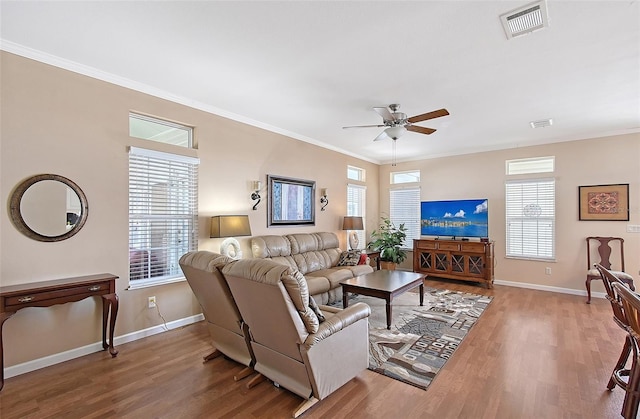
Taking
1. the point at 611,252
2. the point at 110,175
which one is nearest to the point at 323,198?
the point at 110,175

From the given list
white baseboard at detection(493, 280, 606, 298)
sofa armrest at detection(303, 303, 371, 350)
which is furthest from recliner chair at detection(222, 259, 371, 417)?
white baseboard at detection(493, 280, 606, 298)

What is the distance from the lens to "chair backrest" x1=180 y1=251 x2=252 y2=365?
2.43 metres

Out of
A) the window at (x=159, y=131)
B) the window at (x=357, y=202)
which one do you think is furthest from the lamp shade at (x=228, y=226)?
the window at (x=357, y=202)

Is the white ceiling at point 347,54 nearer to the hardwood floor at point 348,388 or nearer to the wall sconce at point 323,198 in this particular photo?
the wall sconce at point 323,198

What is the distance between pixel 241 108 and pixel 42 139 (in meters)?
2.11

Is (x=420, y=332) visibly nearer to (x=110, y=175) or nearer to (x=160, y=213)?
(x=160, y=213)

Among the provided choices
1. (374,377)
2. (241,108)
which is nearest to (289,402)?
(374,377)

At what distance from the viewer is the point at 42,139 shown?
2783mm

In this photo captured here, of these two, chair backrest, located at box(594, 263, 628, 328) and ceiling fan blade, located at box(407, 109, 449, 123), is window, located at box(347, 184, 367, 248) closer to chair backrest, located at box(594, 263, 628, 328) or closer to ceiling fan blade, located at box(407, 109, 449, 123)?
ceiling fan blade, located at box(407, 109, 449, 123)

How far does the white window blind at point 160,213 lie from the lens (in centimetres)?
339

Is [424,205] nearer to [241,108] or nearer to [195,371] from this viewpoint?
[241,108]

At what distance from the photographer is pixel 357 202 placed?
276 inches

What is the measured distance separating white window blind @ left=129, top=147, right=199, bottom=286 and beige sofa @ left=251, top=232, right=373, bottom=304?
1004 millimetres

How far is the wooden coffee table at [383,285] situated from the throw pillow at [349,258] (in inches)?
29.4
